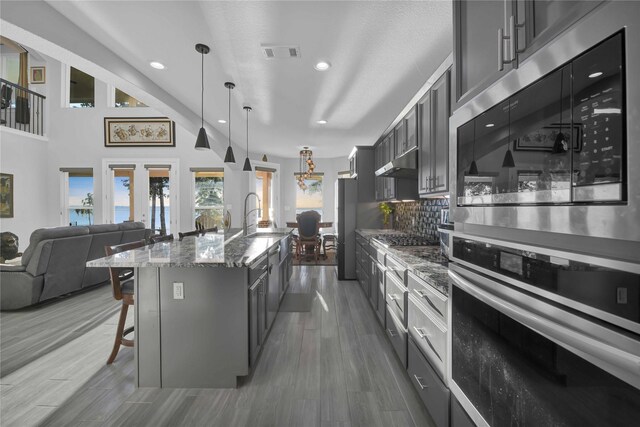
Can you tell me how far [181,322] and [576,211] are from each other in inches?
87.8

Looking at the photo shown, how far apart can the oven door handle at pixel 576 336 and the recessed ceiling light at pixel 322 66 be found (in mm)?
2734

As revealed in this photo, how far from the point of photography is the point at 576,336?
25.5 inches

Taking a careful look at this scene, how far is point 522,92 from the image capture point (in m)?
0.84

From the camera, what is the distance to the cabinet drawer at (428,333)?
145 centimetres

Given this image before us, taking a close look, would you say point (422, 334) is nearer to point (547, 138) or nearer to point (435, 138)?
point (547, 138)

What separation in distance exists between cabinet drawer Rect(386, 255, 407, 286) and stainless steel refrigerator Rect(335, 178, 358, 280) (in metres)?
2.38

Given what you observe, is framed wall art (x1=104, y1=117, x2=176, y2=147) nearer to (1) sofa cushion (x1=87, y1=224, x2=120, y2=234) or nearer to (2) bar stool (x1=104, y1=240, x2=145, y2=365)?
(1) sofa cushion (x1=87, y1=224, x2=120, y2=234)

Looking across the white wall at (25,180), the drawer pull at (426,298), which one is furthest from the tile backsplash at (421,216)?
the white wall at (25,180)

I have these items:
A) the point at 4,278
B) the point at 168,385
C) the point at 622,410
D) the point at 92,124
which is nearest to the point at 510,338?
the point at 622,410

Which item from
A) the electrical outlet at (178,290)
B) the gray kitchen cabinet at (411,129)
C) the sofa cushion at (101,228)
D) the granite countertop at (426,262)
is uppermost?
the gray kitchen cabinet at (411,129)

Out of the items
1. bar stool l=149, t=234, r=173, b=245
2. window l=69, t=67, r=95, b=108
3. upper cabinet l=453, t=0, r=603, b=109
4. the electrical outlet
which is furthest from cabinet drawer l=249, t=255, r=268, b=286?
window l=69, t=67, r=95, b=108

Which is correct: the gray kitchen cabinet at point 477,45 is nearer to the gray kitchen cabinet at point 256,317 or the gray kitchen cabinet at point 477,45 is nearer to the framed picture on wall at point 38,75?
the gray kitchen cabinet at point 256,317

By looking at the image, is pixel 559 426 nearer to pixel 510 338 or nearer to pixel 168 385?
pixel 510 338

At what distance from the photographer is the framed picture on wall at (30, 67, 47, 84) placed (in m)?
7.49
